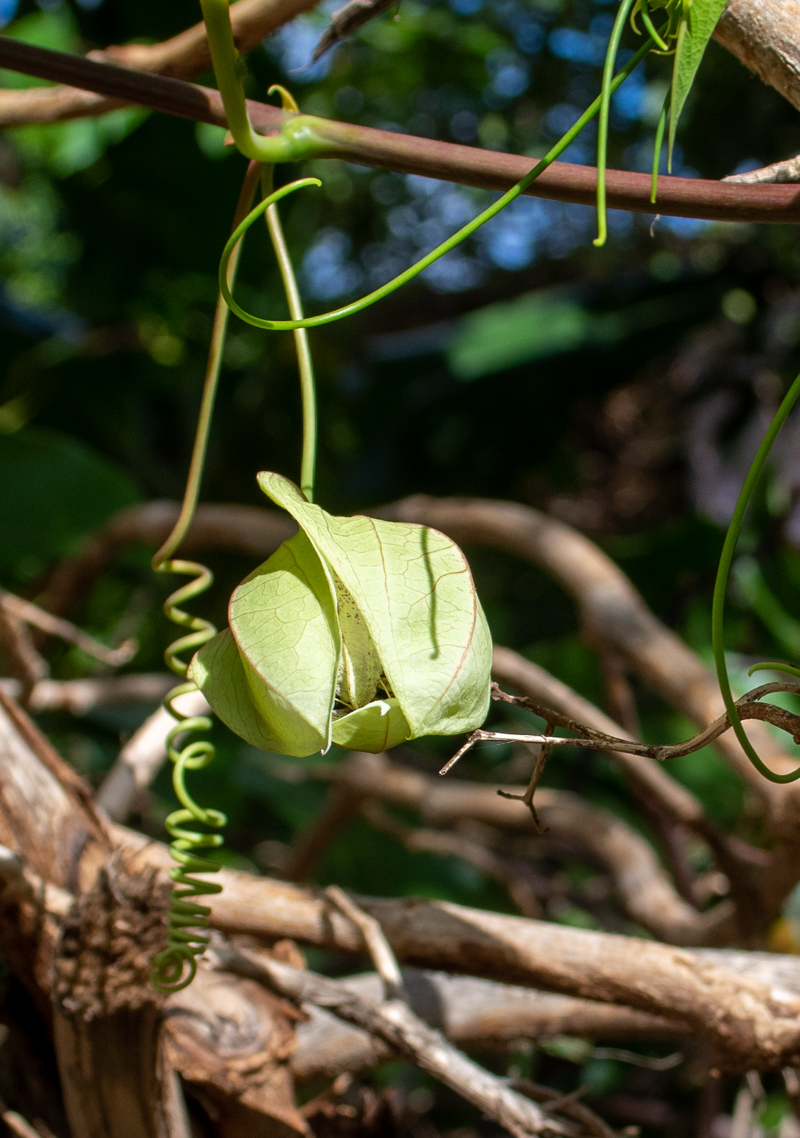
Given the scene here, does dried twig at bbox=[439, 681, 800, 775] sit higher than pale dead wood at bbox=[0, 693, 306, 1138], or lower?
higher

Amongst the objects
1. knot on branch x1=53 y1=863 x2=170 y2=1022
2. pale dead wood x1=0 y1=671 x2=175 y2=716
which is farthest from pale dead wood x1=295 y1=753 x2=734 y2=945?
knot on branch x1=53 y1=863 x2=170 y2=1022

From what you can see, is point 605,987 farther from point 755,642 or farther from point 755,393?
point 755,393

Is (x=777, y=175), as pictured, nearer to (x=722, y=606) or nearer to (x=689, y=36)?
(x=689, y=36)

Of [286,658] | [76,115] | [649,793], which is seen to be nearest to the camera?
[286,658]

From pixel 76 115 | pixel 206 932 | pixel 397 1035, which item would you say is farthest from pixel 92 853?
pixel 76 115

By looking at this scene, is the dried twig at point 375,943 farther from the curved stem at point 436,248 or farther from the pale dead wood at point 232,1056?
the curved stem at point 436,248

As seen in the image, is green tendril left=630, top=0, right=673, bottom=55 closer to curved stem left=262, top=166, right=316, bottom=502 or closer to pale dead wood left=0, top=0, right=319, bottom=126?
curved stem left=262, top=166, right=316, bottom=502

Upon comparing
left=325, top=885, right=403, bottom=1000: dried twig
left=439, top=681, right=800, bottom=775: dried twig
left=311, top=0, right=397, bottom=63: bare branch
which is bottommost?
left=325, top=885, right=403, bottom=1000: dried twig
